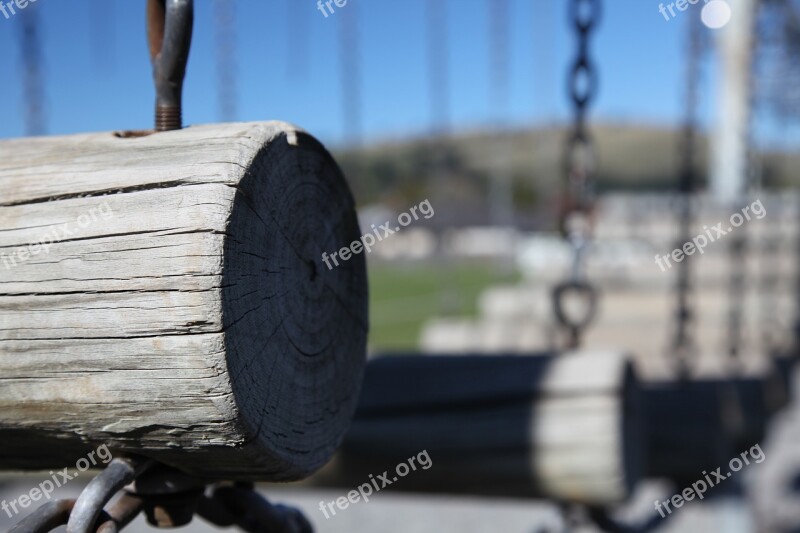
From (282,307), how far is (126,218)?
0.21 meters

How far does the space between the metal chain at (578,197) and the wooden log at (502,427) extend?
14.6 inches

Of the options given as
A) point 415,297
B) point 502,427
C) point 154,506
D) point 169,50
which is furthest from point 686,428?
point 415,297

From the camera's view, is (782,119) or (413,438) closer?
(413,438)

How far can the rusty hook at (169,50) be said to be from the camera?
993 millimetres

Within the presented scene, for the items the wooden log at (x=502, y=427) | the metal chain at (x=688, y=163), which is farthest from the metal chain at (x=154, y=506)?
the metal chain at (x=688, y=163)

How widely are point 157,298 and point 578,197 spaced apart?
5.46 ft

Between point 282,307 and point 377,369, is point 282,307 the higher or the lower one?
the higher one

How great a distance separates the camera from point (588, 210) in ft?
7.61

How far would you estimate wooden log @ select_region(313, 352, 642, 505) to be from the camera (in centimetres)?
175

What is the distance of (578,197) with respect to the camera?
2291 millimetres

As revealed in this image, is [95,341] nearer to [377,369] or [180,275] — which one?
[180,275]

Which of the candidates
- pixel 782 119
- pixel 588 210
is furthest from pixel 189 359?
pixel 782 119

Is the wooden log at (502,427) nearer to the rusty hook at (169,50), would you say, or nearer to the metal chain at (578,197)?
the metal chain at (578,197)

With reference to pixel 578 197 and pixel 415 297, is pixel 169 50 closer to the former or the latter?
pixel 578 197
